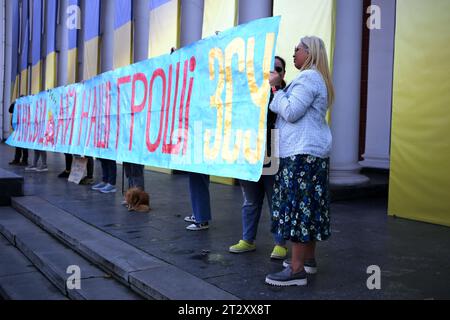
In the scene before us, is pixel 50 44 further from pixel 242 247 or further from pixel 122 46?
pixel 242 247

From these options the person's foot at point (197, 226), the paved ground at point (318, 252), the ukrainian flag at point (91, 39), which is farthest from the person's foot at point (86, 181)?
the ukrainian flag at point (91, 39)

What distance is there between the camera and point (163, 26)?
492 inches

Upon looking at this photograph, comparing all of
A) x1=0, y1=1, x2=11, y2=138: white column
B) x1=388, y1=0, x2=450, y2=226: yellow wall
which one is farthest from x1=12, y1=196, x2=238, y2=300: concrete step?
x1=0, y1=1, x2=11, y2=138: white column

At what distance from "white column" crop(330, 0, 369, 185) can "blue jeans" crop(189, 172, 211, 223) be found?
3.11 m

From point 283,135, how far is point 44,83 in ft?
71.4

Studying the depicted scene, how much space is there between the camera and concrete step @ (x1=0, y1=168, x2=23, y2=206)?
7.62 meters

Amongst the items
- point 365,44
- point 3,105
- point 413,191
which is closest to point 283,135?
point 413,191

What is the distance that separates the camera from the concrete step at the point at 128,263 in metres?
3.38

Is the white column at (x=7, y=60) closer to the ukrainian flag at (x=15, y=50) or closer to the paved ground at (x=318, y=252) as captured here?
the ukrainian flag at (x=15, y=50)

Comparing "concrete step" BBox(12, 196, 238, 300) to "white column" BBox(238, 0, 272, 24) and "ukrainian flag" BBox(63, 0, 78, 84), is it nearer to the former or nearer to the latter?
"white column" BBox(238, 0, 272, 24)

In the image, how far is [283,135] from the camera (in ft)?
11.6

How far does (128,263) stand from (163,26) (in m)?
9.62

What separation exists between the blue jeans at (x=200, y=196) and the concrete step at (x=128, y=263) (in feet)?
3.39

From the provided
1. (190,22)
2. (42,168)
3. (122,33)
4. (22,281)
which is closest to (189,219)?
(22,281)
